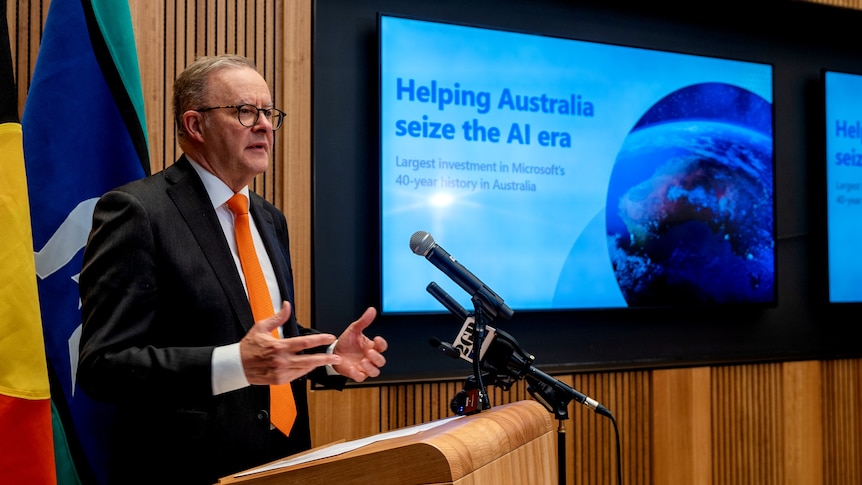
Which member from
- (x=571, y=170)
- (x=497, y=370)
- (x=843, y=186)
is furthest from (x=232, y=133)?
(x=843, y=186)

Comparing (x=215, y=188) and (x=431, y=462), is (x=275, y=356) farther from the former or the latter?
(x=215, y=188)

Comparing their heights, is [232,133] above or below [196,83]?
below

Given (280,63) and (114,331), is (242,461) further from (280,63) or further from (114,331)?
(280,63)

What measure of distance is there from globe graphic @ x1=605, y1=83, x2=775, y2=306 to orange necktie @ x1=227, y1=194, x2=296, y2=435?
203 cm

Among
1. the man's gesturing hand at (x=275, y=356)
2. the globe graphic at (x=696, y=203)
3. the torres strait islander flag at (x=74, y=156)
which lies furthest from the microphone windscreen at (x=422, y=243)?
the globe graphic at (x=696, y=203)

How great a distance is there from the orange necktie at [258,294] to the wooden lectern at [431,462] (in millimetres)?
540

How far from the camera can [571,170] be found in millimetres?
3521

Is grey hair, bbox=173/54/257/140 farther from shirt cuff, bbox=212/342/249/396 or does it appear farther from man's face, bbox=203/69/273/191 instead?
shirt cuff, bbox=212/342/249/396

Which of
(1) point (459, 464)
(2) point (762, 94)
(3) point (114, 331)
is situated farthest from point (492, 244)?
(1) point (459, 464)

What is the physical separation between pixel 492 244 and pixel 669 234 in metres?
0.92

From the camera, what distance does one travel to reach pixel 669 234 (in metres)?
3.70

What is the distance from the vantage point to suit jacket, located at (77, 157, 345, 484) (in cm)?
161

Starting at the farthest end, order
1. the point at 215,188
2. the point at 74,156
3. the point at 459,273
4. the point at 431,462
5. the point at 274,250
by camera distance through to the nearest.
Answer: the point at 74,156, the point at 274,250, the point at 215,188, the point at 459,273, the point at 431,462

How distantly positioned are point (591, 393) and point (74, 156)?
7.55ft
